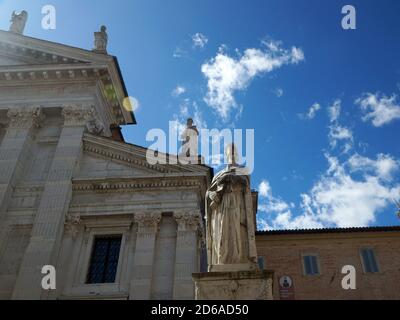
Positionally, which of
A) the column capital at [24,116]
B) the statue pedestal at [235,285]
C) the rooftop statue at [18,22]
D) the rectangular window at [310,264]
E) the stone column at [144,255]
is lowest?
the statue pedestal at [235,285]

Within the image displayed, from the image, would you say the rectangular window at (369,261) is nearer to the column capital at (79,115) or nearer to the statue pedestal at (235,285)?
the column capital at (79,115)

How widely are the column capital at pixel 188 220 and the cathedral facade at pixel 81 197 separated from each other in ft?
0.12

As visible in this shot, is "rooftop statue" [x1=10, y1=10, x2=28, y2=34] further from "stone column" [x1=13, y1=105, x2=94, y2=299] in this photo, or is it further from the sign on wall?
the sign on wall

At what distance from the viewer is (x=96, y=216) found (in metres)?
16.2

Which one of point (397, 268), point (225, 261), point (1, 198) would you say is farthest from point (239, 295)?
point (397, 268)

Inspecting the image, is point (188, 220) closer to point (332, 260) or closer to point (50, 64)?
point (50, 64)

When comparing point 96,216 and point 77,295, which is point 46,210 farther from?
point 77,295

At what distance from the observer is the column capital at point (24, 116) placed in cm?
1875

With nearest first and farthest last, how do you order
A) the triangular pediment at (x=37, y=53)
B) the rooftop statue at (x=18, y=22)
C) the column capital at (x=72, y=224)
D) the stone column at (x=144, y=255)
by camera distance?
the stone column at (x=144, y=255), the column capital at (x=72, y=224), the triangular pediment at (x=37, y=53), the rooftop statue at (x=18, y=22)

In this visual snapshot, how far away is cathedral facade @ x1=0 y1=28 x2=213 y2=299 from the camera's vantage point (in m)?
14.6

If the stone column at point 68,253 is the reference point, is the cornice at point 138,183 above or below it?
above

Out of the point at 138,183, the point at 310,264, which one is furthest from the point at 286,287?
the point at 138,183

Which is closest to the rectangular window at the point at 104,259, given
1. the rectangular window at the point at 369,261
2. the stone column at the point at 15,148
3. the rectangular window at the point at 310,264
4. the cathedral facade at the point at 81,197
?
the cathedral facade at the point at 81,197
